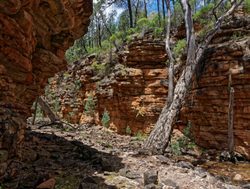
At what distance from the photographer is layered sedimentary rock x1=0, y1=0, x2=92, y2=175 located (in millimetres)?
4695

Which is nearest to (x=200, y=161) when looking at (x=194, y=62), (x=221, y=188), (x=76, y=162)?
(x=194, y=62)

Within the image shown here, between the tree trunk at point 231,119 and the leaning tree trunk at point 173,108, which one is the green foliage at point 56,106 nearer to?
the leaning tree trunk at point 173,108

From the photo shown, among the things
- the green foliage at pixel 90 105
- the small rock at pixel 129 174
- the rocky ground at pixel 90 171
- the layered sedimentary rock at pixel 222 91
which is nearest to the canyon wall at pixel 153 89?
the layered sedimentary rock at pixel 222 91

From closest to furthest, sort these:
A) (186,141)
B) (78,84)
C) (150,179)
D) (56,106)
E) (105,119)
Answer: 1. (150,179)
2. (186,141)
3. (105,119)
4. (78,84)
5. (56,106)

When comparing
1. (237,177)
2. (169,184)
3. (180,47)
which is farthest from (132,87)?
(169,184)

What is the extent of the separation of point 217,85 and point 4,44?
11.7 metres

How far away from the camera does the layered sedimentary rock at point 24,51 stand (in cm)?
470

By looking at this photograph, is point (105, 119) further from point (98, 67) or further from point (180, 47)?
point (180, 47)

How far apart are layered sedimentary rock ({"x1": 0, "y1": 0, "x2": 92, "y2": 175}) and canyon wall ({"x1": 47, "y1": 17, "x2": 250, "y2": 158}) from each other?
29.7ft

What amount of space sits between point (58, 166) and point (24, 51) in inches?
106

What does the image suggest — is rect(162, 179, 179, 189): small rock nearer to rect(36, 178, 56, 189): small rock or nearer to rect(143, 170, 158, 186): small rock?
rect(143, 170, 158, 186): small rock

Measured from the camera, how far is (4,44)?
4855 millimetres

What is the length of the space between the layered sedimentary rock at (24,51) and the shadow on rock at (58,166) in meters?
0.53

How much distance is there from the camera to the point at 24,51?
17.5 feet
